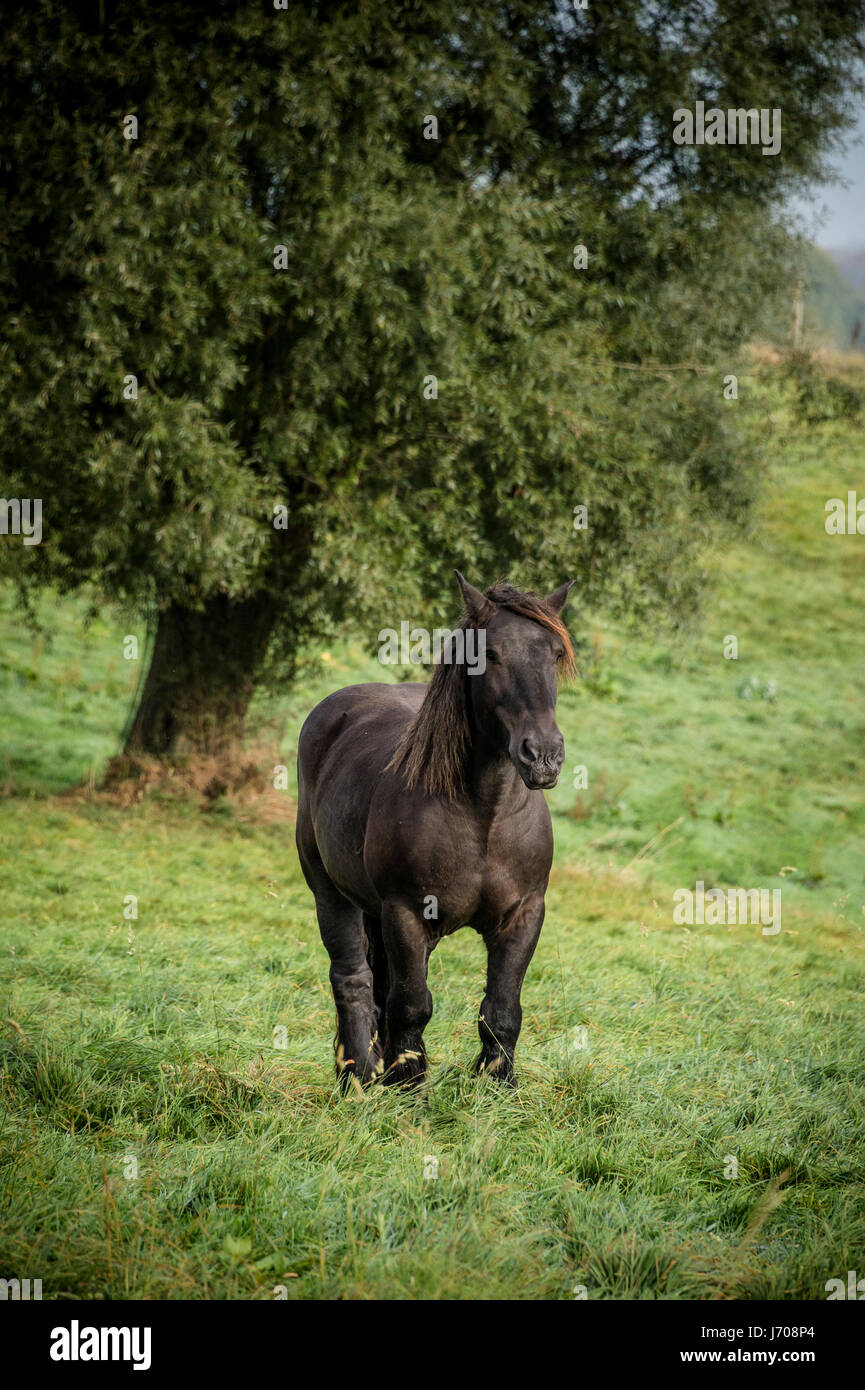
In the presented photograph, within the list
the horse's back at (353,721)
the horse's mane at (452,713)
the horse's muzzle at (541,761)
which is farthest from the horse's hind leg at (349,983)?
the horse's muzzle at (541,761)

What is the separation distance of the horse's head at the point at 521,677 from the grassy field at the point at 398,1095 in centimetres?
171

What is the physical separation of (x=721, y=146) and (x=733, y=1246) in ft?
42.7

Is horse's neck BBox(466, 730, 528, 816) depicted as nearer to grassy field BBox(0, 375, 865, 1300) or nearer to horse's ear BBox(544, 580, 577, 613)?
horse's ear BBox(544, 580, 577, 613)

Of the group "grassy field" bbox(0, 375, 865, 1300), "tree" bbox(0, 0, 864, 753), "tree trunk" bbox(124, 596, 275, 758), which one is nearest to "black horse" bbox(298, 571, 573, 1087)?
"grassy field" bbox(0, 375, 865, 1300)

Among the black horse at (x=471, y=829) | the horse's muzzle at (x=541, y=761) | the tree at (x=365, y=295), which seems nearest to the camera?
the horse's muzzle at (x=541, y=761)

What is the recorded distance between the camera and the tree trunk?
14.6 metres

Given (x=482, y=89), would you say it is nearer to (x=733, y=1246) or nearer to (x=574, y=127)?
(x=574, y=127)

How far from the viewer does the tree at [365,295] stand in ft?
37.5

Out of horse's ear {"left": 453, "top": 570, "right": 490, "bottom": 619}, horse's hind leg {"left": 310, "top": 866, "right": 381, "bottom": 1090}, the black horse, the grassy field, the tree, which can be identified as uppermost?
the tree

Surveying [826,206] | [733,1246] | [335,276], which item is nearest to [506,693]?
[733,1246]

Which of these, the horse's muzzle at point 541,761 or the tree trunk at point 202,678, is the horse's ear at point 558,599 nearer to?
the horse's muzzle at point 541,761

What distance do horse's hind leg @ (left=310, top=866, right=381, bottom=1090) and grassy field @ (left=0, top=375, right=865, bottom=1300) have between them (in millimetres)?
187

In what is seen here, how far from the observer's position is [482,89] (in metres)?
12.1

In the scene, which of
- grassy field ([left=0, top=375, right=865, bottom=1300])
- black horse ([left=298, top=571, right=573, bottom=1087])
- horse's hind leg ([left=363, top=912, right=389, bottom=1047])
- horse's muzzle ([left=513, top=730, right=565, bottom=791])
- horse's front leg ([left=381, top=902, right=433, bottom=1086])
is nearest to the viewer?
grassy field ([left=0, top=375, right=865, bottom=1300])
